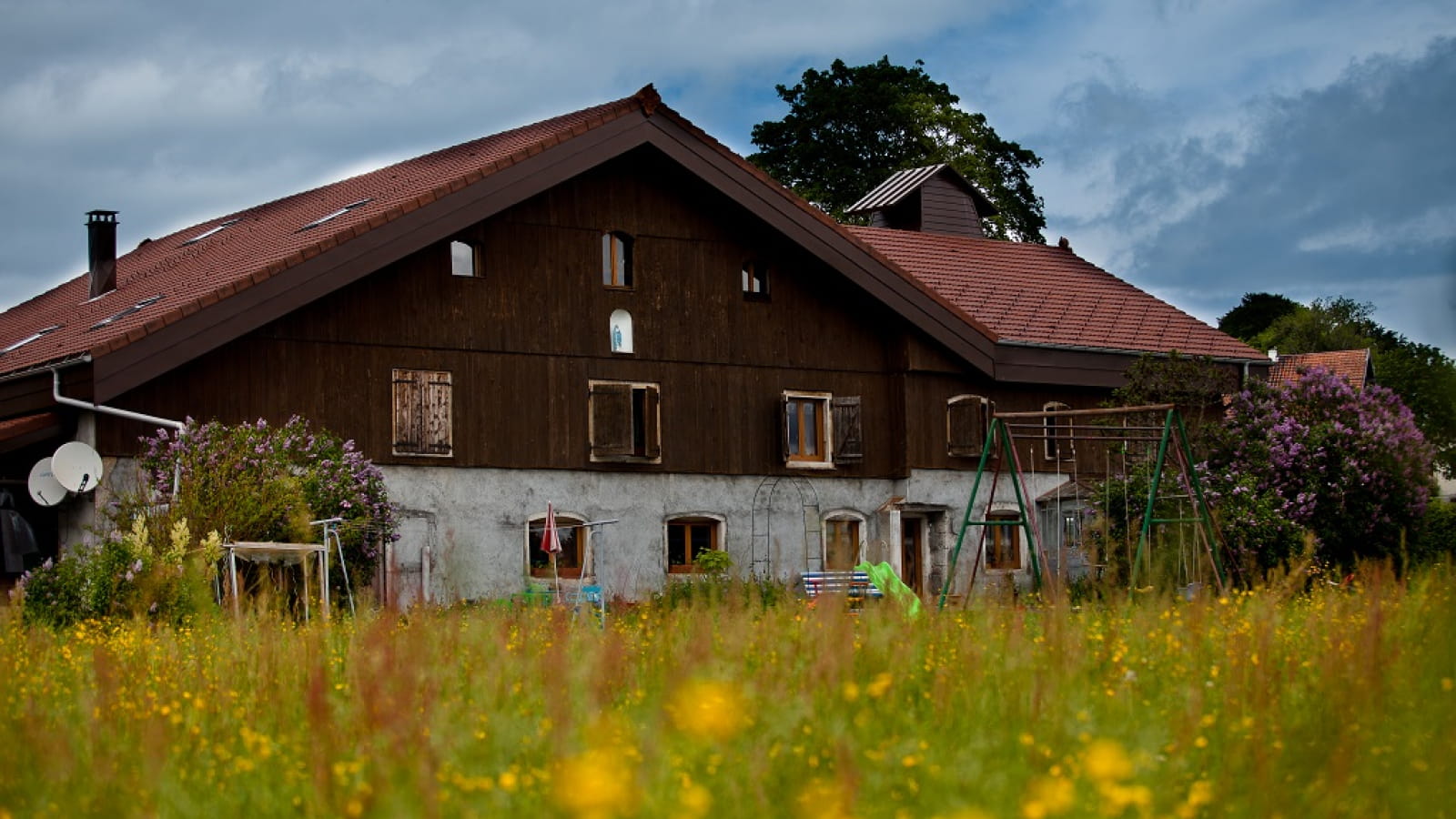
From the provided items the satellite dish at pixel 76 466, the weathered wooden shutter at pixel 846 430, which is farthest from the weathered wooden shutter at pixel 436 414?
the weathered wooden shutter at pixel 846 430

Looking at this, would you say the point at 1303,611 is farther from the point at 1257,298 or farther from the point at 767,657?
the point at 1257,298

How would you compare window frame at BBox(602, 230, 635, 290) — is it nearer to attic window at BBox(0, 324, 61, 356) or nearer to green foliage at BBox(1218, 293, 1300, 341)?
attic window at BBox(0, 324, 61, 356)

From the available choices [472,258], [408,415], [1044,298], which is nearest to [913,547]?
[1044,298]

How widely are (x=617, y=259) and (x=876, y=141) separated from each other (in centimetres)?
2307

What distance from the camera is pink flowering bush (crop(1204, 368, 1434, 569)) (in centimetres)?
2725

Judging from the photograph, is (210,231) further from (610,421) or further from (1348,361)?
(1348,361)

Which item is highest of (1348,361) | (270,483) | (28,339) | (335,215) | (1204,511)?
(335,215)

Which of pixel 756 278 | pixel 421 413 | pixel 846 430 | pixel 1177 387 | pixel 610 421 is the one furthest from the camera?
pixel 846 430

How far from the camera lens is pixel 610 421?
1033 inches

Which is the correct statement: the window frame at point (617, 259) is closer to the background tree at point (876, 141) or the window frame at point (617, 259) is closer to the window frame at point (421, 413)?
the window frame at point (421, 413)

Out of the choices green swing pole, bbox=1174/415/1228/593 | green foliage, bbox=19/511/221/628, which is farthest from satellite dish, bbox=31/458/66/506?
green swing pole, bbox=1174/415/1228/593

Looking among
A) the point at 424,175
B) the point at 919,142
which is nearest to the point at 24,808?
the point at 424,175

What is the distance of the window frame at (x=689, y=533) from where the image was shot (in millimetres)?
26688

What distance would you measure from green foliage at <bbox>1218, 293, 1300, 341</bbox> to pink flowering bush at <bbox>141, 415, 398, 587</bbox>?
54.5m
